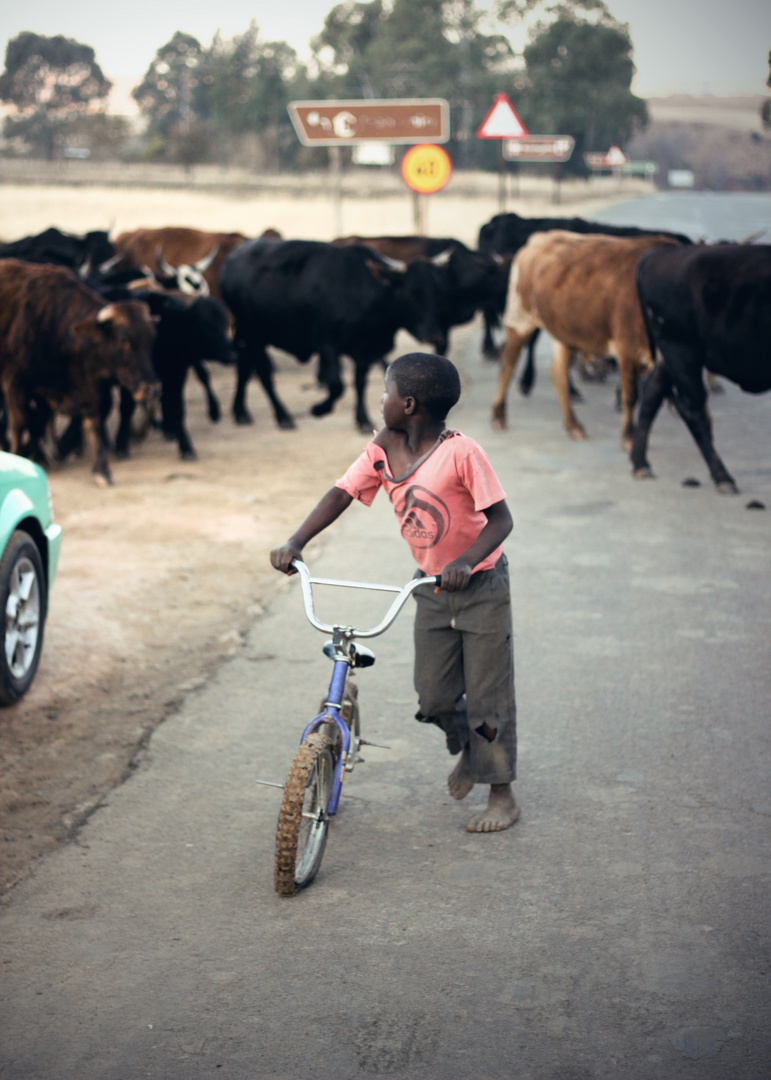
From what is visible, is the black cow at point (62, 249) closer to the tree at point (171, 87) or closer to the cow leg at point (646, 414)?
the cow leg at point (646, 414)

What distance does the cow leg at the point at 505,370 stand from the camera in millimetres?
11953

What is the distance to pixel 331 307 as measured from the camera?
40.1 feet

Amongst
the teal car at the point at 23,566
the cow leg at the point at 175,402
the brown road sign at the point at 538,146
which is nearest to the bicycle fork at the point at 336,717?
the teal car at the point at 23,566

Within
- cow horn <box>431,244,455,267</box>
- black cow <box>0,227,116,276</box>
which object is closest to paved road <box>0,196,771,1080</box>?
cow horn <box>431,244,455,267</box>

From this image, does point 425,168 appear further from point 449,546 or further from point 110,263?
point 449,546

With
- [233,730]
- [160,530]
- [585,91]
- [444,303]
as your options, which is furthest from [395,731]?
[585,91]

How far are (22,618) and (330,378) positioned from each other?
289 inches

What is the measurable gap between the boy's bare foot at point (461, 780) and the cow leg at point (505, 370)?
7978 mm

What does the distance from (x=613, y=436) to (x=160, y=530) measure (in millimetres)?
5223

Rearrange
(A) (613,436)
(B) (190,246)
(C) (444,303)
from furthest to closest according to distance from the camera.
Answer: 1. (B) (190,246)
2. (C) (444,303)
3. (A) (613,436)

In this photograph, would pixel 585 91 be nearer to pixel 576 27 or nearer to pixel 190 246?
pixel 576 27

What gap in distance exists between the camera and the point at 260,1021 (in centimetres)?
305

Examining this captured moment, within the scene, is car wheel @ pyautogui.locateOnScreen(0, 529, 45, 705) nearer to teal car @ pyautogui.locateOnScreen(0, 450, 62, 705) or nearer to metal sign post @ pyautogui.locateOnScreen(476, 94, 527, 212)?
teal car @ pyautogui.locateOnScreen(0, 450, 62, 705)

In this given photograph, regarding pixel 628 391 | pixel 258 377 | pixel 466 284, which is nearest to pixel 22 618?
pixel 628 391
